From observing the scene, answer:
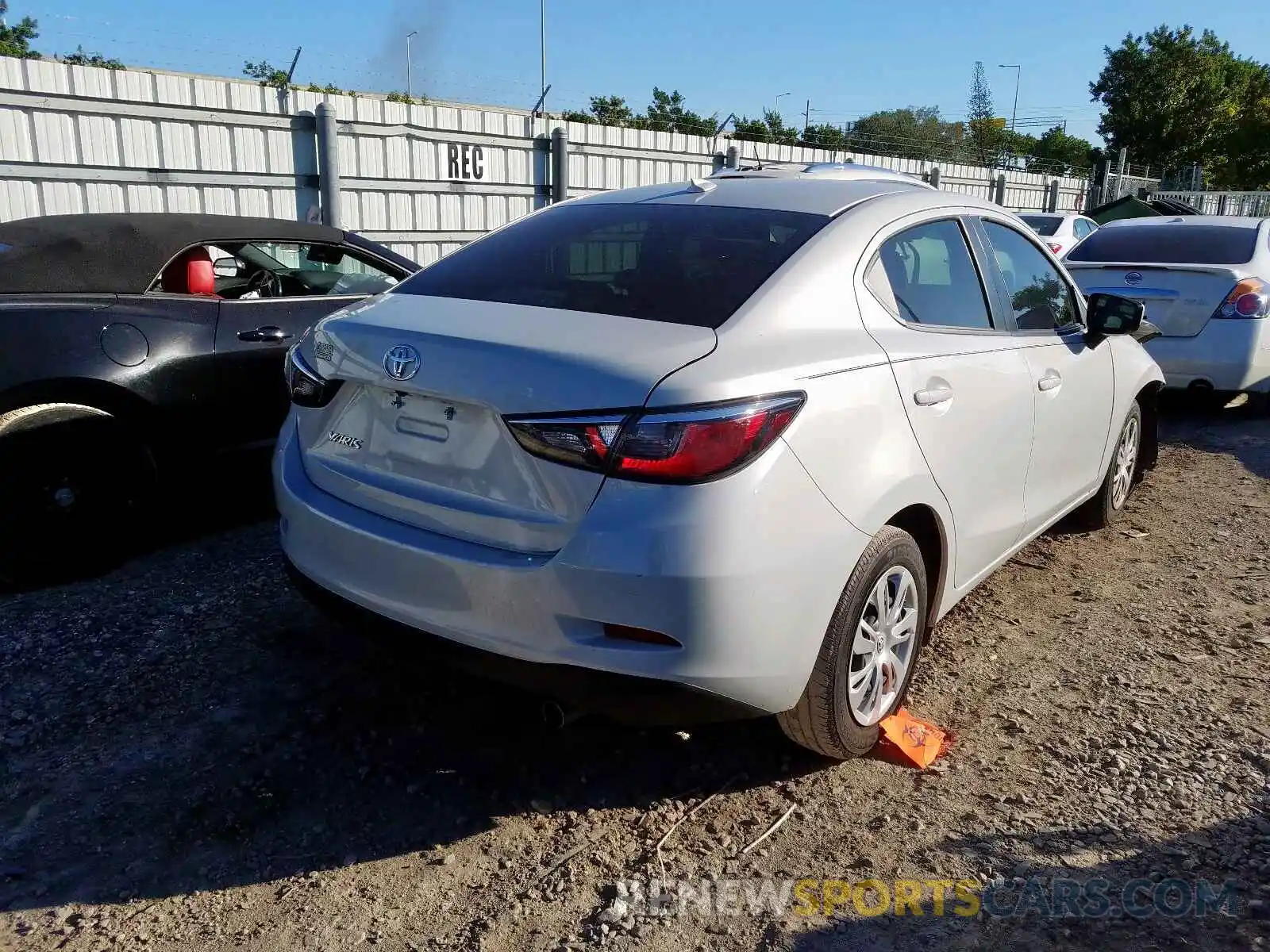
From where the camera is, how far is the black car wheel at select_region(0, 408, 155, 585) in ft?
12.9

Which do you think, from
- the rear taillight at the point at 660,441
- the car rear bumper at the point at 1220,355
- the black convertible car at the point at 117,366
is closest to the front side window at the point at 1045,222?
the car rear bumper at the point at 1220,355

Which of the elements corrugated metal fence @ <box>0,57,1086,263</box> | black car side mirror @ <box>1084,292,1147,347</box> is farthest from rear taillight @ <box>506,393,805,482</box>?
corrugated metal fence @ <box>0,57,1086,263</box>

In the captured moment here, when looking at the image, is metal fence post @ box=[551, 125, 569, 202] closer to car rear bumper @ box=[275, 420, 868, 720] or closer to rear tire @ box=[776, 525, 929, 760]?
rear tire @ box=[776, 525, 929, 760]

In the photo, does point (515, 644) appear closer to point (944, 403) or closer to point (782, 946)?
point (782, 946)

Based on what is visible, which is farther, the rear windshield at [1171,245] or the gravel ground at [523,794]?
the rear windshield at [1171,245]

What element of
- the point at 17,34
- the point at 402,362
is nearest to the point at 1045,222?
the point at 402,362

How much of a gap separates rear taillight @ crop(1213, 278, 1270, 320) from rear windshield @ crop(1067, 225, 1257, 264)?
0.32 metres

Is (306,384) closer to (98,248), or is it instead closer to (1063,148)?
Result: (98,248)

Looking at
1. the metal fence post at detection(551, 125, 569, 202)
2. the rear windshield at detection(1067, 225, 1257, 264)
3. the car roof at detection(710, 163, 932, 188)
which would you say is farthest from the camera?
the metal fence post at detection(551, 125, 569, 202)

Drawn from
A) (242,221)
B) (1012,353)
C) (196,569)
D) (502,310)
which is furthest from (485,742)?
(242,221)

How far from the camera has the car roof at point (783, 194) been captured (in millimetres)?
3229

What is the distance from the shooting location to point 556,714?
2.60 meters

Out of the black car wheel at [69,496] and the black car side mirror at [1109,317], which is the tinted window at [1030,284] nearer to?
the black car side mirror at [1109,317]

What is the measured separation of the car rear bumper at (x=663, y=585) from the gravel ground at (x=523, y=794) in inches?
10.7
